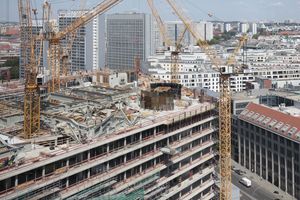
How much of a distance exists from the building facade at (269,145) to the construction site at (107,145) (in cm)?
624

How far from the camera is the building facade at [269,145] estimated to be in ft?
87.6

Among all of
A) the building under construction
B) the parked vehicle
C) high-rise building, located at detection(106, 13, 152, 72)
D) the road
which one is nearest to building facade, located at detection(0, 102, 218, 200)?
the building under construction

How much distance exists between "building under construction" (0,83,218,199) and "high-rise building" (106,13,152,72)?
53.2 metres

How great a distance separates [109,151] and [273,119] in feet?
58.9

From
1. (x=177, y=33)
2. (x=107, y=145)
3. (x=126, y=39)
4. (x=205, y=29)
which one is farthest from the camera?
(x=205, y=29)

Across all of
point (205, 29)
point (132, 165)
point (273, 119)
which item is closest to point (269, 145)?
point (273, 119)

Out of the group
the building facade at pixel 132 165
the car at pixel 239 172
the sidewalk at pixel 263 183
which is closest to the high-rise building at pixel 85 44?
the sidewalk at pixel 263 183

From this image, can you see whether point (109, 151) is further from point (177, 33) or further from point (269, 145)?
point (177, 33)

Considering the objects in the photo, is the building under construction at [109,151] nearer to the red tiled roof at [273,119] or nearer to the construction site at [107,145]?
the construction site at [107,145]

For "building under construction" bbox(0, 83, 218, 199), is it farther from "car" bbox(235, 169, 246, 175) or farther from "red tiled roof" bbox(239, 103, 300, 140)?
"car" bbox(235, 169, 246, 175)

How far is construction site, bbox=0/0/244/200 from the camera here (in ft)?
38.4

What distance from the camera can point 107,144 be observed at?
13.3 meters

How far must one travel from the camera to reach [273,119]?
2864 centimetres

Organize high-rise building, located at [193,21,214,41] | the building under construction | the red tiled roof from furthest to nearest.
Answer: high-rise building, located at [193,21,214,41] < the red tiled roof < the building under construction
